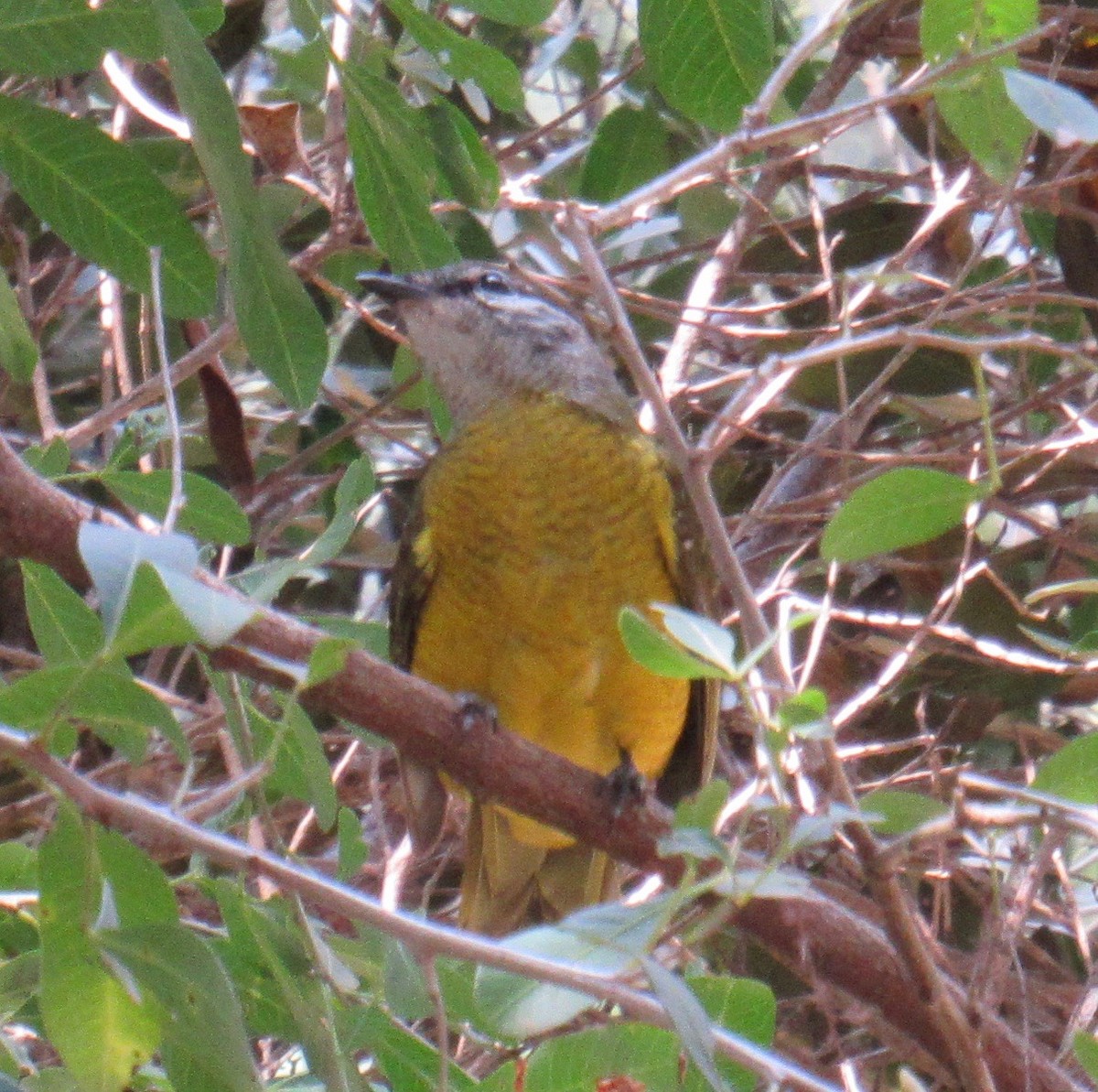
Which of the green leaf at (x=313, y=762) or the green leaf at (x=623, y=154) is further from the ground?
the green leaf at (x=623, y=154)

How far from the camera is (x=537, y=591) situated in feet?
10.9

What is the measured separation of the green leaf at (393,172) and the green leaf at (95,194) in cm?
26

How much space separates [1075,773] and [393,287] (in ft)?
7.53

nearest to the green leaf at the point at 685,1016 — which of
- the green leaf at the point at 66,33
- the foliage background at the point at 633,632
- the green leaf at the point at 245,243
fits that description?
the foliage background at the point at 633,632

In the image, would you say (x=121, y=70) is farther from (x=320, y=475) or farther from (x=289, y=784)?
(x=289, y=784)

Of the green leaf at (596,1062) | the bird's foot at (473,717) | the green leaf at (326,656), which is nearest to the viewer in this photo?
the green leaf at (326,656)

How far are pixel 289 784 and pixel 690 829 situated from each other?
952 mm

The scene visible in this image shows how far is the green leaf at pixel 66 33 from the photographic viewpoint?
2.15 m

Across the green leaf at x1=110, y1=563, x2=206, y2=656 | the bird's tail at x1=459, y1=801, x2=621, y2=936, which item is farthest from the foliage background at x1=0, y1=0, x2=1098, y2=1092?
the bird's tail at x1=459, y1=801, x2=621, y2=936

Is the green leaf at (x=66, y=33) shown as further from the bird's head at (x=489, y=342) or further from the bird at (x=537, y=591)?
the bird's head at (x=489, y=342)

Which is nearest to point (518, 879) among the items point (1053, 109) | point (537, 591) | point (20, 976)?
point (537, 591)

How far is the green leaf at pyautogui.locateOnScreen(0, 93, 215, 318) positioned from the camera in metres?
2.30

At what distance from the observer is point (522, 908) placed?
150 inches

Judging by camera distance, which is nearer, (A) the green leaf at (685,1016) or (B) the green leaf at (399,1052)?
(A) the green leaf at (685,1016)
